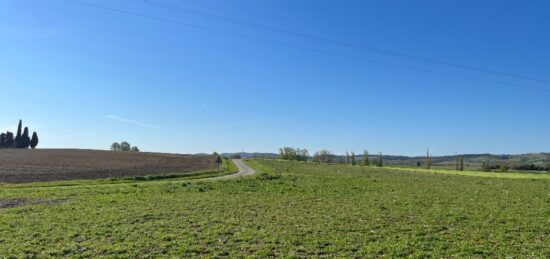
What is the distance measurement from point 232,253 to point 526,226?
37.4 ft

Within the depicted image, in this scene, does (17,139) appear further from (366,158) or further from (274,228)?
(274,228)

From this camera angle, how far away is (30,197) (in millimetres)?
25891

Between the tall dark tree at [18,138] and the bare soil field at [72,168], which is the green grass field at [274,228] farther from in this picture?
the tall dark tree at [18,138]

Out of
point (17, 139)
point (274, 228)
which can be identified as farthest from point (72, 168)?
point (17, 139)

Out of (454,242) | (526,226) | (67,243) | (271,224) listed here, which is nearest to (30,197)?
(67,243)

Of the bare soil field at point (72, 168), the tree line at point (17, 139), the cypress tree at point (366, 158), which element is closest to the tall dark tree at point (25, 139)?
the tree line at point (17, 139)

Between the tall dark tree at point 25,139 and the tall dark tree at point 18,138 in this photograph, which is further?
the tall dark tree at point 25,139

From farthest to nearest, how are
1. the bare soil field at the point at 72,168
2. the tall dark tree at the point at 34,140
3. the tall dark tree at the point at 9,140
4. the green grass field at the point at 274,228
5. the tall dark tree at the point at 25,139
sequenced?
the tall dark tree at the point at 34,140 → the tall dark tree at the point at 25,139 → the tall dark tree at the point at 9,140 → the bare soil field at the point at 72,168 → the green grass field at the point at 274,228

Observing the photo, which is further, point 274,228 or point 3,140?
point 3,140

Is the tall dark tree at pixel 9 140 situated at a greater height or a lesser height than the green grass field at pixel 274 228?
greater

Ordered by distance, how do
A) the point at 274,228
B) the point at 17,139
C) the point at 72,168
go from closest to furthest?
1. the point at 274,228
2. the point at 72,168
3. the point at 17,139

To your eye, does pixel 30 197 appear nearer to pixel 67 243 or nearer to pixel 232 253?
pixel 67 243

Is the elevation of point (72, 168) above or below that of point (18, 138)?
below

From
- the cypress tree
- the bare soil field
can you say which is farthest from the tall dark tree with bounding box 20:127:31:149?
the cypress tree
